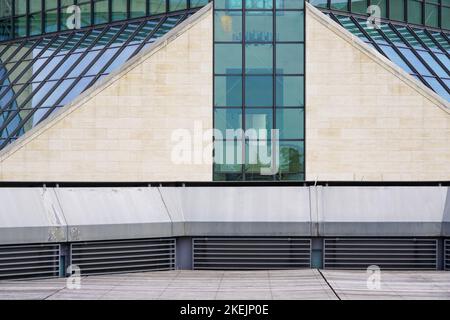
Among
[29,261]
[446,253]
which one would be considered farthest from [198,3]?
[29,261]

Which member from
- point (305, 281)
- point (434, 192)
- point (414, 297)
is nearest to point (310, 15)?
point (434, 192)

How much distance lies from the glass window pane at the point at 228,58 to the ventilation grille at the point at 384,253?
768 cm

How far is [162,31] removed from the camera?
3769 centimetres

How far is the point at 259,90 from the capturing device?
34.4 metres

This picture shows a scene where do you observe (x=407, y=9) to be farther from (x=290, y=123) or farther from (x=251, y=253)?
(x=251, y=253)

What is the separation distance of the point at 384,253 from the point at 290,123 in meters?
6.44

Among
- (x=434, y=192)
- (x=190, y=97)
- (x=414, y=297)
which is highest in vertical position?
(x=190, y=97)

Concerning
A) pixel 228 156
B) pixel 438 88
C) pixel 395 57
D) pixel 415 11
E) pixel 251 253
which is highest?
pixel 415 11

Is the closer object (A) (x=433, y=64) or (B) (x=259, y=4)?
(B) (x=259, y=4)

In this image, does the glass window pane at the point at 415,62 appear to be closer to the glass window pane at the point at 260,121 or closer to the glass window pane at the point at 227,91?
the glass window pane at the point at 260,121

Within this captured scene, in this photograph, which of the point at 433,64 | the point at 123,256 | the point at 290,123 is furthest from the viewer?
the point at 433,64

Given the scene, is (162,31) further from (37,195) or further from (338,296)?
(338,296)

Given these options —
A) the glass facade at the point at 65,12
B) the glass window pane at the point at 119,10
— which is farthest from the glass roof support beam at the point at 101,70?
the glass window pane at the point at 119,10

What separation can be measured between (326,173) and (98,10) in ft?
45.8
